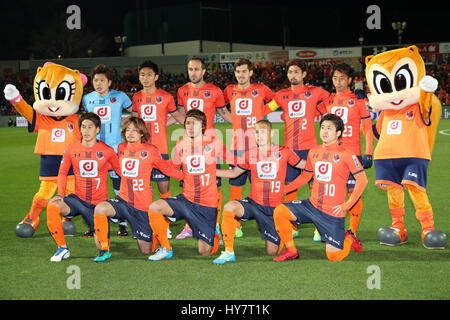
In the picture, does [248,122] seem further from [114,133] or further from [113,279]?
[113,279]

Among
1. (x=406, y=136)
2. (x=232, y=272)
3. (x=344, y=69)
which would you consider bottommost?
(x=232, y=272)

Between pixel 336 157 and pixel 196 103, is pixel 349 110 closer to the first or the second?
pixel 336 157

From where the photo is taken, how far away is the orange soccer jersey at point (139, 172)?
18.9 feet

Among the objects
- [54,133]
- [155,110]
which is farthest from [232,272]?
[54,133]

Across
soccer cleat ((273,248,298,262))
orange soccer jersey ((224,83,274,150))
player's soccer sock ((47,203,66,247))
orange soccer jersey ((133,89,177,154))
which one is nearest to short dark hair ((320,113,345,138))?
soccer cleat ((273,248,298,262))

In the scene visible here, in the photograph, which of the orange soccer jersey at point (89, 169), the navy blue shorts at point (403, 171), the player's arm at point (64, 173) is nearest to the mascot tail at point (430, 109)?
the navy blue shorts at point (403, 171)

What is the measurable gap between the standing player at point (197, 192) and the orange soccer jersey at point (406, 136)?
6.56 ft

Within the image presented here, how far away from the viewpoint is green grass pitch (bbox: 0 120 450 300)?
452 centimetres

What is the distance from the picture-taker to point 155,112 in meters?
6.89

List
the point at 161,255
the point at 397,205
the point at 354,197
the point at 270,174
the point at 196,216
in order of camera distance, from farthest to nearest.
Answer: the point at 397,205
the point at 270,174
the point at 196,216
the point at 161,255
the point at 354,197

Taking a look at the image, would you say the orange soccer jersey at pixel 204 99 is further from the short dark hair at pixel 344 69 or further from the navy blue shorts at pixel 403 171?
the navy blue shorts at pixel 403 171

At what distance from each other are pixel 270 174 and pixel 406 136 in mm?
1641

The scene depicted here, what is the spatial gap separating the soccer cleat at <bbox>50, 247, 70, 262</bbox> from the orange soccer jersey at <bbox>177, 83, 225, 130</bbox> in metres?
2.42

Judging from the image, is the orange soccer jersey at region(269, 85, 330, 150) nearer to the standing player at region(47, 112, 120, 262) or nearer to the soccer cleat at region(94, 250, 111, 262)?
the standing player at region(47, 112, 120, 262)
